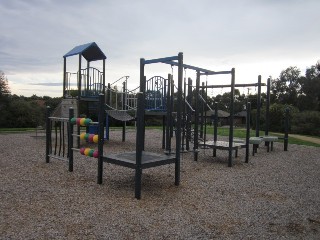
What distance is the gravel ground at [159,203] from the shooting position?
3.31 metres

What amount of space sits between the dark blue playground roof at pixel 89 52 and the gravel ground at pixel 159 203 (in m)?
5.02

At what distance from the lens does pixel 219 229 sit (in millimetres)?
3420

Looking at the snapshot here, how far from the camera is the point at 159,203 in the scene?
169 inches

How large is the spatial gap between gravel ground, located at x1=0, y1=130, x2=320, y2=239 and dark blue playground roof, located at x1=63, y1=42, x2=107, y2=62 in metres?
5.02

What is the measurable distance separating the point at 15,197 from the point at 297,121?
22746mm

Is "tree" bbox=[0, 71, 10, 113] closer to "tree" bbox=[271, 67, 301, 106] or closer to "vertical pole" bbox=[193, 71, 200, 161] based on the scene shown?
"vertical pole" bbox=[193, 71, 200, 161]

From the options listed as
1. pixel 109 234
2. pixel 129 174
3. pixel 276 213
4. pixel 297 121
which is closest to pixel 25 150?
pixel 129 174

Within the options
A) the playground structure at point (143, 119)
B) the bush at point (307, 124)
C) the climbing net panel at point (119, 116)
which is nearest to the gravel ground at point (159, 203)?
the playground structure at point (143, 119)

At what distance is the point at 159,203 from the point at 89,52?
8.69 metres

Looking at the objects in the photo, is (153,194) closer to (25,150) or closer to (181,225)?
(181,225)

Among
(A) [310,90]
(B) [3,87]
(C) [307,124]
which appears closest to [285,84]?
(A) [310,90]

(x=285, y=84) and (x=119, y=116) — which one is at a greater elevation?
(x=285, y=84)

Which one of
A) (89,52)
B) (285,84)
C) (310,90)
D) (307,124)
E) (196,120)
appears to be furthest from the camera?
(285,84)

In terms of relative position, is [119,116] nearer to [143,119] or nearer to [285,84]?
[143,119]
